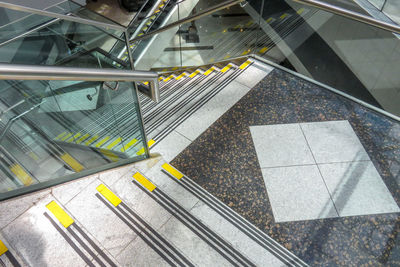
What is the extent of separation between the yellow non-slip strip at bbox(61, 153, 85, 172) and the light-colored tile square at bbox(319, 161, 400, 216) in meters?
2.21

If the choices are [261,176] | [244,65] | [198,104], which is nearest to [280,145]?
[261,176]

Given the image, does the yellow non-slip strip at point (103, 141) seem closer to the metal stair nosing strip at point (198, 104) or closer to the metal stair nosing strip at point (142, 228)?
the metal stair nosing strip at point (142, 228)

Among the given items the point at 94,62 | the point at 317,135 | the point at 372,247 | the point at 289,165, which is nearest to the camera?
the point at 94,62

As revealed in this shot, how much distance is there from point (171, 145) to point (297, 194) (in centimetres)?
134

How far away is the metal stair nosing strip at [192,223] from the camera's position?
87.7 inches

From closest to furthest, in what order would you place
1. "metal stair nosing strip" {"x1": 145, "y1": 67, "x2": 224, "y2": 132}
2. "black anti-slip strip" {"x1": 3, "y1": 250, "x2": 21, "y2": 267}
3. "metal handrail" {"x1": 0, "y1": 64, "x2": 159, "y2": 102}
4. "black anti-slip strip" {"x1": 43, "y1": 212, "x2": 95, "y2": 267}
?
1. "metal handrail" {"x1": 0, "y1": 64, "x2": 159, "y2": 102}
2. "black anti-slip strip" {"x1": 3, "y1": 250, "x2": 21, "y2": 267}
3. "black anti-slip strip" {"x1": 43, "y1": 212, "x2": 95, "y2": 267}
4. "metal stair nosing strip" {"x1": 145, "y1": 67, "x2": 224, "y2": 132}

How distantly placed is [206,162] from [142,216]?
865 mm

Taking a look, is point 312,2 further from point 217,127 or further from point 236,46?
point 236,46

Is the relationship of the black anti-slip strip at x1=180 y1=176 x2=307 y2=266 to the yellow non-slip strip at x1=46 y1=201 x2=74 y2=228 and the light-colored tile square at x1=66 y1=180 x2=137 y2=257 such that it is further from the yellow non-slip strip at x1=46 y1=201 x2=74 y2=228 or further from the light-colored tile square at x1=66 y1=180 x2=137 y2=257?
the yellow non-slip strip at x1=46 y1=201 x2=74 y2=228

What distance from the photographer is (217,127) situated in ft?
10.9

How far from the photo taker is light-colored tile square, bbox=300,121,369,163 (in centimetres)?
297

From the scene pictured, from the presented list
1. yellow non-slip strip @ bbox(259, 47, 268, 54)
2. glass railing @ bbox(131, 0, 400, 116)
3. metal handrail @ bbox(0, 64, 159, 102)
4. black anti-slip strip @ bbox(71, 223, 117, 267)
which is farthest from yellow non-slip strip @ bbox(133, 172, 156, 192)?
yellow non-slip strip @ bbox(259, 47, 268, 54)

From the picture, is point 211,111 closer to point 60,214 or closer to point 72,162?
point 72,162

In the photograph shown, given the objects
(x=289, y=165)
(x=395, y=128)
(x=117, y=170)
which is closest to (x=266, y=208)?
(x=289, y=165)
